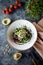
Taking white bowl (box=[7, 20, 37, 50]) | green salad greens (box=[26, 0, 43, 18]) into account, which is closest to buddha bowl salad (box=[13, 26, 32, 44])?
white bowl (box=[7, 20, 37, 50])

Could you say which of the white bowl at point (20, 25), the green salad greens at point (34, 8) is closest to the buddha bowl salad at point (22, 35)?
the white bowl at point (20, 25)

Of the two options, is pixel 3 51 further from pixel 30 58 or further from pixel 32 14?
pixel 32 14

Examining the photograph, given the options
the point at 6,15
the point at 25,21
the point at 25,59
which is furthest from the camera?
the point at 6,15

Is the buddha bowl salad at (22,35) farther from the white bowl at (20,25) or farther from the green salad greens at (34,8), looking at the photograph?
the green salad greens at (34,8)

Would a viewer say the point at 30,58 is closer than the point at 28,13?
Yes

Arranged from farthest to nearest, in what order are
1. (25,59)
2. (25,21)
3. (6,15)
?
(6,15)
(25,21)
(25,59)

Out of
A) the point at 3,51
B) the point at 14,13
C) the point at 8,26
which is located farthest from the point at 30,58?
the point at 14,13

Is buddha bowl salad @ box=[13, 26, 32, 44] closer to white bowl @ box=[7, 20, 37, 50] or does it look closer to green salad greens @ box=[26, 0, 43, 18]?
white bowl @ box=[7, 20, 37, 50]
